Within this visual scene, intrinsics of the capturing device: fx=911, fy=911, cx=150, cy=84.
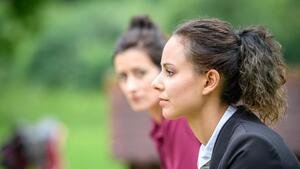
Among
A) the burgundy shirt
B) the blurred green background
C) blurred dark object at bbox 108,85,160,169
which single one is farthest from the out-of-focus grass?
the burgundy shirt

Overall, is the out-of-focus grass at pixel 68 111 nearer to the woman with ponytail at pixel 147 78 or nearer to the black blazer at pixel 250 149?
the woman with ponytail at pixel 147 78

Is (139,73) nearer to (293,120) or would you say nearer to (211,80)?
(211,80)

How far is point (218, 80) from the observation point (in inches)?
117

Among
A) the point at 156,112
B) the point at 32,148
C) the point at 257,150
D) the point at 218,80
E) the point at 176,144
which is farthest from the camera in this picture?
the point at 32,148

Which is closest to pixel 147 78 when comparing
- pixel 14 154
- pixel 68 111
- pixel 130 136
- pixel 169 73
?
pixel 169 73

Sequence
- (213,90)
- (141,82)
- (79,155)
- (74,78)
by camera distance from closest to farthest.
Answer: (213,90) < (141,82) < (79,155) < (74,78)

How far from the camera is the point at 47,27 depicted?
15.6m

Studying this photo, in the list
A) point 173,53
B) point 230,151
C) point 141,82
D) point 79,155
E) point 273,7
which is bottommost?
point 79,155

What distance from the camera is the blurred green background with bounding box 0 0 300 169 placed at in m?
12.4

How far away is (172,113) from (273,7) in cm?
A: 944

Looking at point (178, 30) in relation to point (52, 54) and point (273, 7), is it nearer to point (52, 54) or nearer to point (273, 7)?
point (273, 7)

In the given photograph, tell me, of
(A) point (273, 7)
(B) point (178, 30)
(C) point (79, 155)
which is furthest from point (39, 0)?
(B) point (178, 30)

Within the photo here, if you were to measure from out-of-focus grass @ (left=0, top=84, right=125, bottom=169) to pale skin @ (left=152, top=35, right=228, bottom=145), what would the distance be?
9496mm

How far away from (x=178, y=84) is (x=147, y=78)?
51.4 inches
